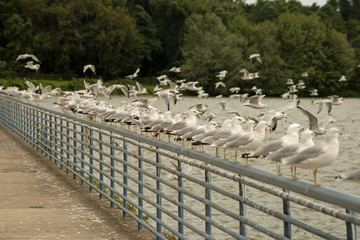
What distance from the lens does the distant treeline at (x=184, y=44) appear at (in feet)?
226

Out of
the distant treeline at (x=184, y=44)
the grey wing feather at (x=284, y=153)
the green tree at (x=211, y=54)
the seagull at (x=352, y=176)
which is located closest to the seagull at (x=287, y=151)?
the grey wing feather at (x=284, y=153)

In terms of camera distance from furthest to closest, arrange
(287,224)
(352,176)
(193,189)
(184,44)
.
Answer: (184,44) < (193,189) < (287,224) < (352,176)

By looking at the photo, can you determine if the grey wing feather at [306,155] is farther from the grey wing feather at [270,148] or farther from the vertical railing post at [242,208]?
the grey wing feather at [270,148]

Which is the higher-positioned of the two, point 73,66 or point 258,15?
point 258,15

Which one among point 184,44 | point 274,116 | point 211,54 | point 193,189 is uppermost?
point 184,44

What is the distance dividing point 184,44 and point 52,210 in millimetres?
67110

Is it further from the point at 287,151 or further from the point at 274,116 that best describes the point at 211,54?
the point at 287,151

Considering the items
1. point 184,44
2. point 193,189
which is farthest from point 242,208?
point 184,44

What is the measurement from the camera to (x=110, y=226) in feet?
23.7

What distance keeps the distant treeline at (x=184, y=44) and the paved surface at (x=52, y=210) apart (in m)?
56.8

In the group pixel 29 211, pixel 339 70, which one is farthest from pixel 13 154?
pixel 339 70

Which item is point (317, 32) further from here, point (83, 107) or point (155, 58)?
point (83, 107)

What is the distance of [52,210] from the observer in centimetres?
799

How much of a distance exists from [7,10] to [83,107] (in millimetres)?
63649
